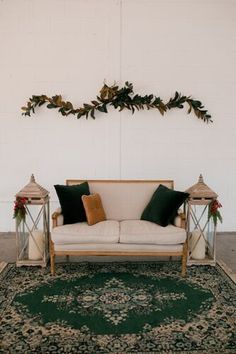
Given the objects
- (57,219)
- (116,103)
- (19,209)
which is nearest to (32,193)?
(19,209)

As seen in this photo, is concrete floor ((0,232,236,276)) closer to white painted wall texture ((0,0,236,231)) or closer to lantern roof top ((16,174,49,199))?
white painted wall texture ((0,0,236,231))

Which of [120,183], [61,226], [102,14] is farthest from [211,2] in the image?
[61,226]

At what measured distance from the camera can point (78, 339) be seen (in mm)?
2078

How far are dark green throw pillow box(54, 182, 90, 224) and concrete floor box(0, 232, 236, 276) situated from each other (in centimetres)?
54

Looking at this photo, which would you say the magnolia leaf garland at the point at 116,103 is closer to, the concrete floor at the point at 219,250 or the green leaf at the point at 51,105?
the green leaf at the point at 51,105

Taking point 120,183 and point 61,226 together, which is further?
point 120,183

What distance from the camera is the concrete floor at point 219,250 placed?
3470mm

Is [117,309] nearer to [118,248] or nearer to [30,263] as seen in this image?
[118,248]

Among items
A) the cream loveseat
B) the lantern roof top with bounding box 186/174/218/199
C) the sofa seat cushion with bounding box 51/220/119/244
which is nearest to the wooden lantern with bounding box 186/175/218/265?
the lantern roof top with bounding box 186/174/218/199

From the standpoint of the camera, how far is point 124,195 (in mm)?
3605

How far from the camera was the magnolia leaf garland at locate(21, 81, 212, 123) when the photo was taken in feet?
13.5

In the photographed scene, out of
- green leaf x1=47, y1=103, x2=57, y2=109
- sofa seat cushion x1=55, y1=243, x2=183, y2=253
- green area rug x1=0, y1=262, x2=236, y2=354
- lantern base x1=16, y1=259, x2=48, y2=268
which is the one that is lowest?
green area rug x1=0, y1=262, x2=236, y2=354

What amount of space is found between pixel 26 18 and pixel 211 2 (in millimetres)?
2350

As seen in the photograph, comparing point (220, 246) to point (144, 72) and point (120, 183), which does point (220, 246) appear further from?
point (144, 72)
